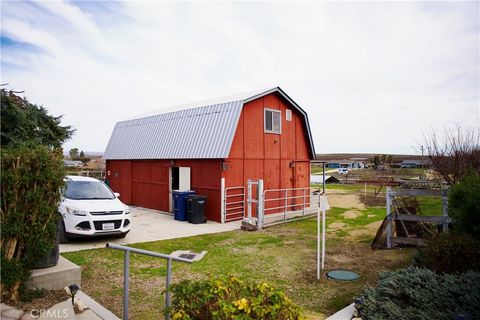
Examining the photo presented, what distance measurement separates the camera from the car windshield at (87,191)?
9953mm

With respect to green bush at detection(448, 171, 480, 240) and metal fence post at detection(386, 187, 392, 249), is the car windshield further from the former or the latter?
green bush at detection(448, 171, 480, 240)

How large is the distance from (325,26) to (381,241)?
711 cm

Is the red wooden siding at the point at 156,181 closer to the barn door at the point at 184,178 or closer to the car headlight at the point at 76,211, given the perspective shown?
the barn door at the point at 184,178

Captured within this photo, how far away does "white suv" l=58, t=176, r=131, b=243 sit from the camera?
9.19m

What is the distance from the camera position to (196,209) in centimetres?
1320

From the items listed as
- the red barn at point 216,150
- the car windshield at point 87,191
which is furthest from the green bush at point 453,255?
the car windshield at point 87,191

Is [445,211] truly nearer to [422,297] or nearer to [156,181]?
[422,297]

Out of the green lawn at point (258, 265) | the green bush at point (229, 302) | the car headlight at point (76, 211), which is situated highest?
the green bush at point (229, 302)

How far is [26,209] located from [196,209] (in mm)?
8691

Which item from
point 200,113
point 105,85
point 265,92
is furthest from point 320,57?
point 105,85

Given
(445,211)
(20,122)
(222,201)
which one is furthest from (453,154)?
(20,122)

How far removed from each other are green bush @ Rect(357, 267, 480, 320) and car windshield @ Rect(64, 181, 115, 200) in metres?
8.35

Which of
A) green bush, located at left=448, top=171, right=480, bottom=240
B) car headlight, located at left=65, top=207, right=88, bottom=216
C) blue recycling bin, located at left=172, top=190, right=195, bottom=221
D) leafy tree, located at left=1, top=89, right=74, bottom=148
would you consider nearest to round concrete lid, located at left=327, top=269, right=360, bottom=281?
green bush, located at left=448, top=171, right=480, bottom=240

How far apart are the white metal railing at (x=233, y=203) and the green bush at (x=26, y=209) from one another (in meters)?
8.78
